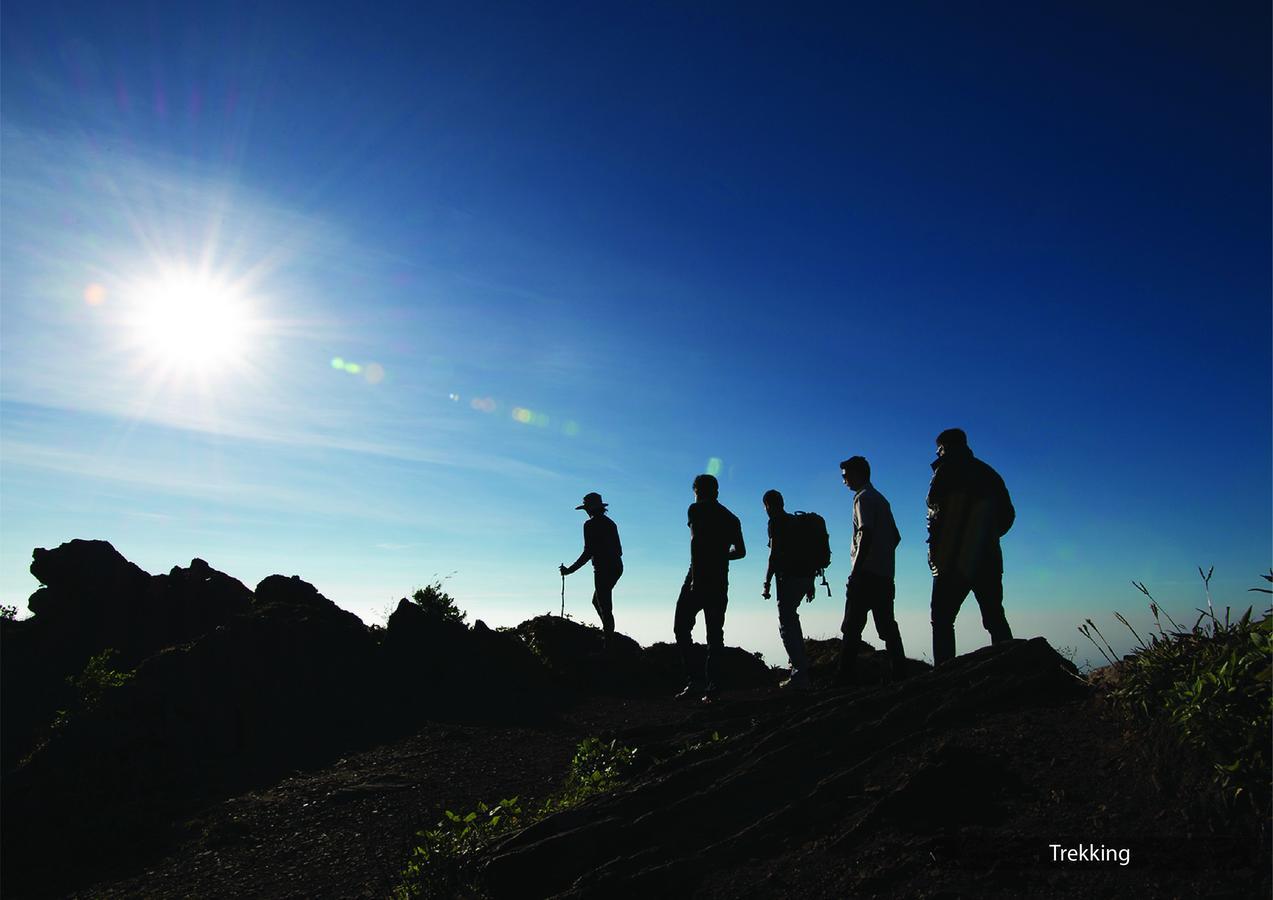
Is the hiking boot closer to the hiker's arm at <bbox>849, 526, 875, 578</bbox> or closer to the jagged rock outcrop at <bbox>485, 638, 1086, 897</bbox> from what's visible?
the hiker's arm at <bbox>849, 526, 875, 578</bbox>

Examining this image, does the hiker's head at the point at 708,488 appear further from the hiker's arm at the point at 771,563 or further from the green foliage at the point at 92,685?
the green foliage at the point at 92,685

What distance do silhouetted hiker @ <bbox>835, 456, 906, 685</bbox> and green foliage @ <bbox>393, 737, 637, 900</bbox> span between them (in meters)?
3.20

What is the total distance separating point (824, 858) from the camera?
3.66 meters

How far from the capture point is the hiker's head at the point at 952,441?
7899 millimetres

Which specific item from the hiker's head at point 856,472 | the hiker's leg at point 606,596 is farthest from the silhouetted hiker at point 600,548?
the hiker's head at point 856,472

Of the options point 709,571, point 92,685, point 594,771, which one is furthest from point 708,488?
point 92,685

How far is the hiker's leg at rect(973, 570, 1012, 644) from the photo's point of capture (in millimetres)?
7363

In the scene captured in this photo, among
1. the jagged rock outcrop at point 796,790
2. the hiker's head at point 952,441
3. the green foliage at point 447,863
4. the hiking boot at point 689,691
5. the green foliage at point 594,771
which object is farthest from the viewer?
the hiking boot at point 689,691

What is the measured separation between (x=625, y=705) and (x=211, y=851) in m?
6.93

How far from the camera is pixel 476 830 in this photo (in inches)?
213

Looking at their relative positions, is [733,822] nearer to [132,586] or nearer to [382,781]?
[382,781]

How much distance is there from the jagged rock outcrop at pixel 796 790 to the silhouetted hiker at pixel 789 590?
4.46 m

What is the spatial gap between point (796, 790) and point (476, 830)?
2.49 m

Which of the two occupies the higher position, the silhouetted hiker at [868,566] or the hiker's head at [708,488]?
the hiker's head at [708,488]
